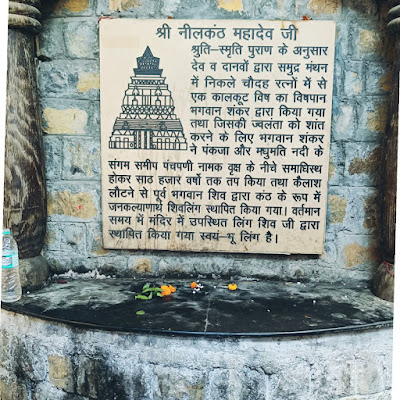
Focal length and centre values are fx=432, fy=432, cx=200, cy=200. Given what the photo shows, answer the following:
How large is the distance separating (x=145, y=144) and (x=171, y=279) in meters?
0.82

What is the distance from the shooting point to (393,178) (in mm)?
2295

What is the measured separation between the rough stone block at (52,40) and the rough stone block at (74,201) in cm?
77

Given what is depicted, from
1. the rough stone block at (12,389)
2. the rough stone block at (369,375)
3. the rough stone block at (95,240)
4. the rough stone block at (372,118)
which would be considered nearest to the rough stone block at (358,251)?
the rough stone block at (372,118)

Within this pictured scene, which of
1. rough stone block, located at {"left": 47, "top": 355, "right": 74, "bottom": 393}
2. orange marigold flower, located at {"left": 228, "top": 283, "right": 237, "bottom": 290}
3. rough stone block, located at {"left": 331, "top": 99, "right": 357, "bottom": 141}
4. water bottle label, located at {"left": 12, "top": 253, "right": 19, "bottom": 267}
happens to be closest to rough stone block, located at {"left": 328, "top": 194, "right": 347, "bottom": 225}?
rough stone block, located at {"left": 331, "top": 99, "right": 357, "bottom": 141}

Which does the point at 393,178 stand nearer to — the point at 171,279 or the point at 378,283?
the point at 378,283

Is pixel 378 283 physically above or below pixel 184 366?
above

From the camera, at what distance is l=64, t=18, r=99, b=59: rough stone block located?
252cm

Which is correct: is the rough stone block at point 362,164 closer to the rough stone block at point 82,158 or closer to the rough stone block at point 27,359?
the rough stone block at point 82,158

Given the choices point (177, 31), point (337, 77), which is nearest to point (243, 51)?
point (177, 31)

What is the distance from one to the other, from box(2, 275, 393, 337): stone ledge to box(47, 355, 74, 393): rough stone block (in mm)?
188

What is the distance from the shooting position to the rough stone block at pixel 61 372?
6.51ft

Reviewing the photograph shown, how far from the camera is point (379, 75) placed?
2461 millimetres

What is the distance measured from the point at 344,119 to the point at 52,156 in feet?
5.73

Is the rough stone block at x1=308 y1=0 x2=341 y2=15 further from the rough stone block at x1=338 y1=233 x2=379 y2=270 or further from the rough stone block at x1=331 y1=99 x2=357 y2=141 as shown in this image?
the rough stone block at x1=338 y1=233 x2=379 y2=270
